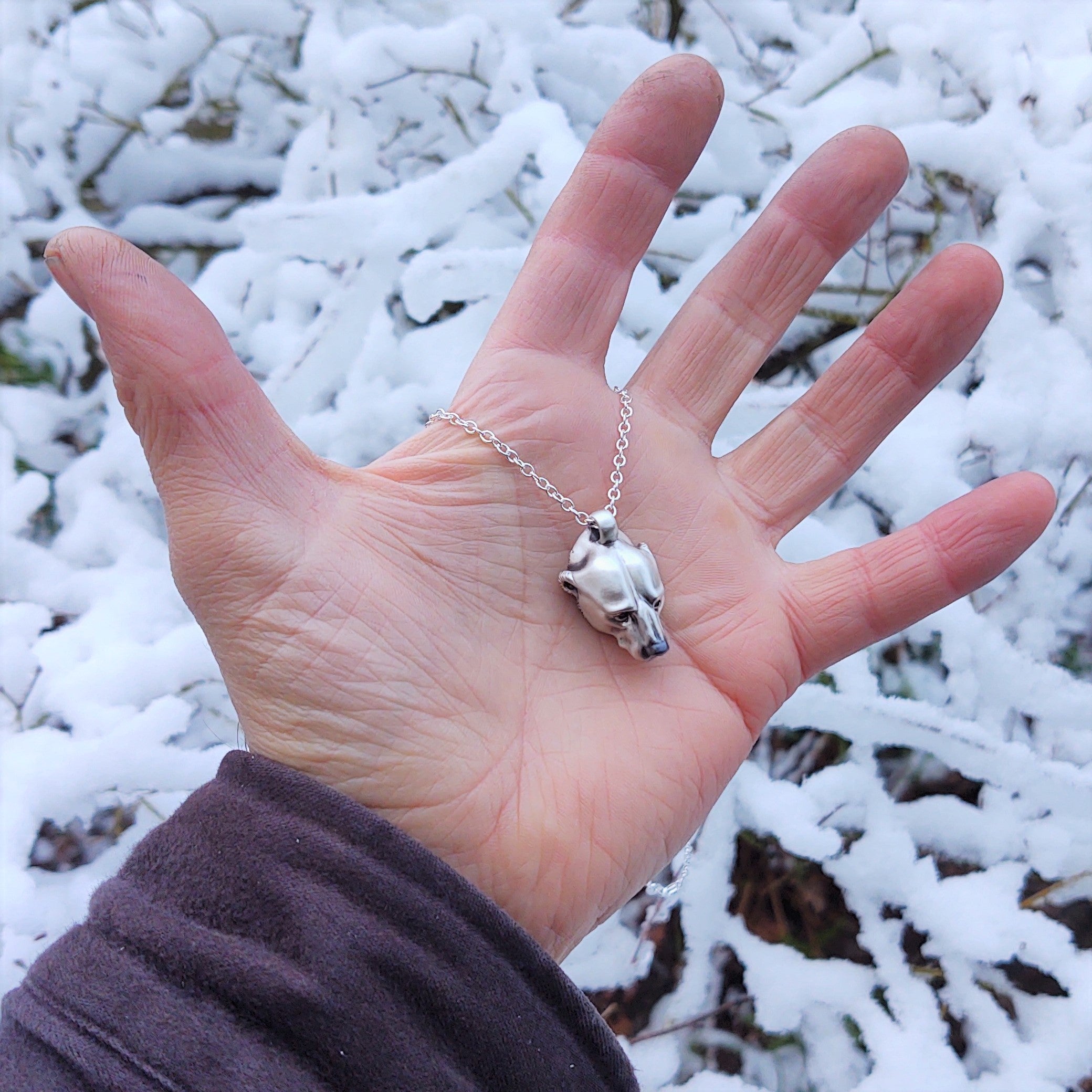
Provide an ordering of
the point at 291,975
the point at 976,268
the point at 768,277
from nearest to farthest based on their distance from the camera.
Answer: the point at 291,975 < the point at 976,268 < the point at 768,277

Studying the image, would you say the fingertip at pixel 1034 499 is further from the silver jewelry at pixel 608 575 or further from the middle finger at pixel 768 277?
the silver jewelry at pixel 608 575

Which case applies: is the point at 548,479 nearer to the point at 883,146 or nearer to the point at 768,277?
the point at 768,277

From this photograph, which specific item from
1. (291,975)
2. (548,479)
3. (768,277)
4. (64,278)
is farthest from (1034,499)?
(64,278)

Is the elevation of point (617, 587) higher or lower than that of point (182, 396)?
lower

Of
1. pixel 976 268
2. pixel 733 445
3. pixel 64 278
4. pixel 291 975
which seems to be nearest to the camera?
pixel 291 975

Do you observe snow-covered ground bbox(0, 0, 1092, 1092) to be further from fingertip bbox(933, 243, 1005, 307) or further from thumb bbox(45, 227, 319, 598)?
thumb bbox(45, 227, 319, 598)

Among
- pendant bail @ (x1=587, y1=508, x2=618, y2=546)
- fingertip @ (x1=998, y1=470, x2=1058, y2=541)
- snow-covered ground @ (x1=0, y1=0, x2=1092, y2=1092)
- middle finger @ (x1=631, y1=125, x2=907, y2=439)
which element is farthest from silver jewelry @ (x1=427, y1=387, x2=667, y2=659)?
fingertip @ (x1=998, y1=470, x2=1058, y2=541)

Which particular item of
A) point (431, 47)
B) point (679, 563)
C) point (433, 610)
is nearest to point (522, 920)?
point (433, 610)
